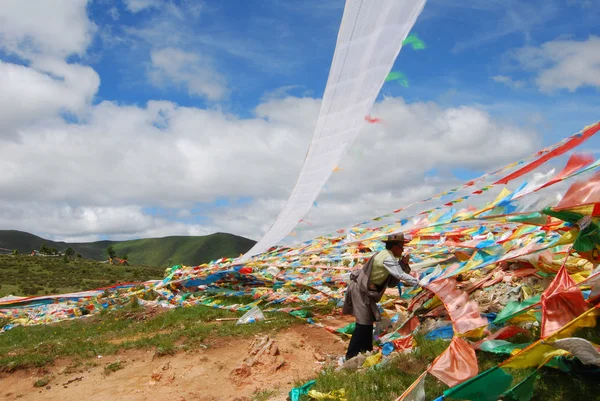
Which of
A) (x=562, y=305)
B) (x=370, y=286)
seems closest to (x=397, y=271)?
(x=370, y=286)

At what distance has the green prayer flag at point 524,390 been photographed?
3807 millimetres

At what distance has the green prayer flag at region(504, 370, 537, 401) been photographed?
3807mm

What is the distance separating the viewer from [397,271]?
5.73 meters

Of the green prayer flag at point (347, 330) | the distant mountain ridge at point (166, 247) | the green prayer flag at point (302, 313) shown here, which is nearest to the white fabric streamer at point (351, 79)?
the green prayer flag at point (347, 330)

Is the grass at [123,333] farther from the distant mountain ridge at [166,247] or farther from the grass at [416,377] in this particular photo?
the distant mountain ridge at [166,247]

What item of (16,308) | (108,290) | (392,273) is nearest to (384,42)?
(392,273)

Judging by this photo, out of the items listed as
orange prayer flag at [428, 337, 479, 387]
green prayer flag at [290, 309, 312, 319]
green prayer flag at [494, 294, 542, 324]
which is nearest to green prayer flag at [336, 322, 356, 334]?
green prayer flag at [290, 309, 312, 319]

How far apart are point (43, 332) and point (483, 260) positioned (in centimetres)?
1152

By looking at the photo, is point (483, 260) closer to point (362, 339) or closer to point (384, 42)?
point (362, 339)

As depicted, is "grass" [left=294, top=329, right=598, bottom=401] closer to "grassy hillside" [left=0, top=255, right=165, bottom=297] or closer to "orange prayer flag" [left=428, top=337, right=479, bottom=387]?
"orange prayer flag" [left=428, top=337, right=479, bottom=387]

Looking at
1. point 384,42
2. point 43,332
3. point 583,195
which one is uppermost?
point 384,42

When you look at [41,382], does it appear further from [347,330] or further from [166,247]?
[166,247]

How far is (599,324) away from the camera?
202 inches

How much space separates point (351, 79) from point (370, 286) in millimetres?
2619
